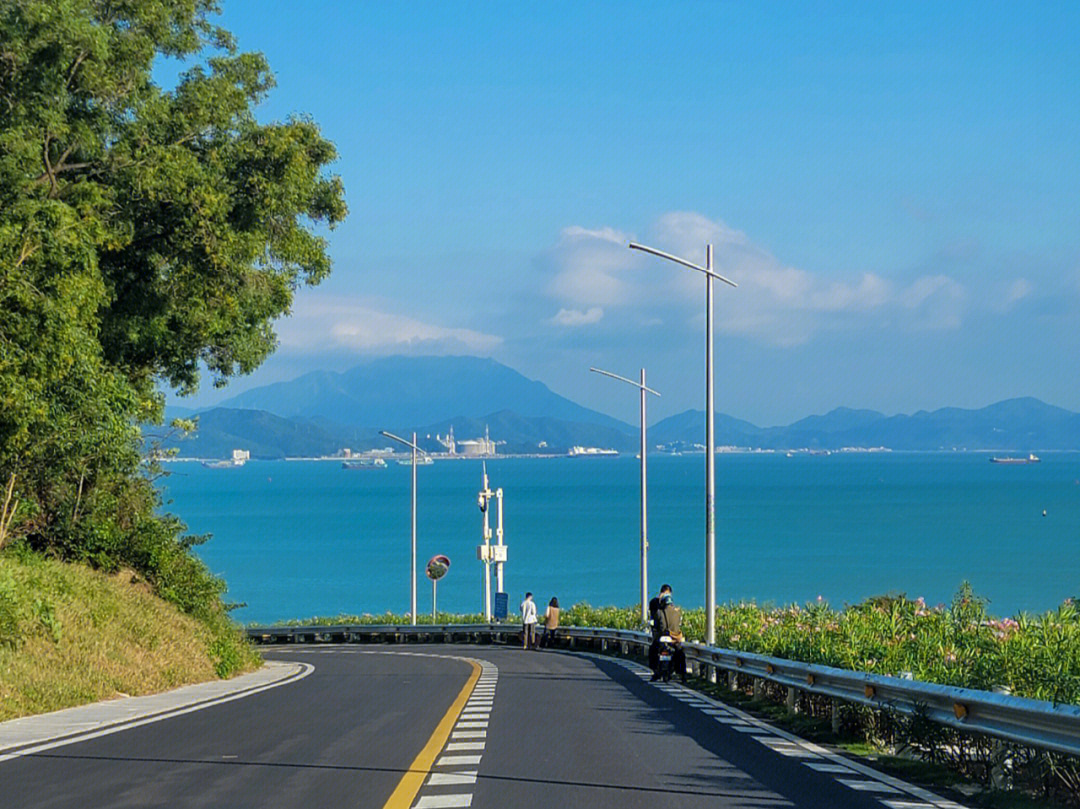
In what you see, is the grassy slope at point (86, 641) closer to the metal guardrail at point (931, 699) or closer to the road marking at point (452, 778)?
the road marking at point (452, 778)

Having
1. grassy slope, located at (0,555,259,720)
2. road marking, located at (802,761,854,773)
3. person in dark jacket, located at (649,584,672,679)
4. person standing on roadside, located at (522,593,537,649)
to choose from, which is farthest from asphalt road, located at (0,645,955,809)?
person standing on roadside, located at (522,593,537,649)

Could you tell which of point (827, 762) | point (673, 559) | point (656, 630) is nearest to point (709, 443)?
point (656, 630)

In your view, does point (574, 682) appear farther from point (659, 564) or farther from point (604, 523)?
point (604, 523)

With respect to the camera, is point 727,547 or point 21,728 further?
point 727,547

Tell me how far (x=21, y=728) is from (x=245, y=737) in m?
2.84

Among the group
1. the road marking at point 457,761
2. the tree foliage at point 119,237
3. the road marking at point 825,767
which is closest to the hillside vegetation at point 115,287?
the tree foliage at point 119,237

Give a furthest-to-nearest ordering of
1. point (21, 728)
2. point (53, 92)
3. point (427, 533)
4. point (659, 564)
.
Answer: point (427, 533), point (659, 564), point (53, 92), point (21, 728)

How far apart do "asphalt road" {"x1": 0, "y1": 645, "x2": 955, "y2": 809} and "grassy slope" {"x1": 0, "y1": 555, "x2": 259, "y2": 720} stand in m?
2.39

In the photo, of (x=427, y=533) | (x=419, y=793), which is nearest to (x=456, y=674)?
(x=419, y=793)

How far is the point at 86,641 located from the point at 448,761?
12.3 m

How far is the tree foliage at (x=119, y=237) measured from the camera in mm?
22219

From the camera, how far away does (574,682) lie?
26250 millimetres

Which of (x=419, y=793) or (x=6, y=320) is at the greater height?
(x=6, y=320)

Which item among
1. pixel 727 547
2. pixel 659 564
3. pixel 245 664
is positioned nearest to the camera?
pixel 245 664
